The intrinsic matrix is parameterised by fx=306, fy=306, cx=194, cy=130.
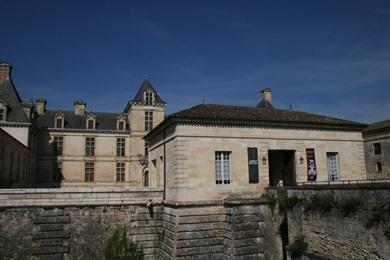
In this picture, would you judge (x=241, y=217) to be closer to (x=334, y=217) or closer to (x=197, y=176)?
(x=197, y=176)

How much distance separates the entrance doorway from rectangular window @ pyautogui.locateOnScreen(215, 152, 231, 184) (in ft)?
12.0

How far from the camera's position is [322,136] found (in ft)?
52.2

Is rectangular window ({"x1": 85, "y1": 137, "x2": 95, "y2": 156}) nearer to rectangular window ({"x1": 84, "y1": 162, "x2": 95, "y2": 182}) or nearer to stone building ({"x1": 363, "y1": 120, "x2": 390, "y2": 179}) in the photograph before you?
rectangular window ({"x1": 84, "y1": 162, "x2": 95, "y2": 182})

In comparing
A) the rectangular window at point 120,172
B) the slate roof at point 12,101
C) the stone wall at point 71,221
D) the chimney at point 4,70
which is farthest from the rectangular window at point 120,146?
the stone wall at point 71,221

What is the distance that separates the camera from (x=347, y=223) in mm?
9688

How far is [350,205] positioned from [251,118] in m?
6.17

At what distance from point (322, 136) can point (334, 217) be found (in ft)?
21.3

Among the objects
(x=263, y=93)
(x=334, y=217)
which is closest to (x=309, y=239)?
(x=334, y=217)

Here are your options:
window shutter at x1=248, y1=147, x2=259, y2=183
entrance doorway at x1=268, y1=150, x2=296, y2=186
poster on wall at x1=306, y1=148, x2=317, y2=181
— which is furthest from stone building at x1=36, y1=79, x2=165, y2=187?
poster on wall at x1=306, y1=148, x2=317, y2=181

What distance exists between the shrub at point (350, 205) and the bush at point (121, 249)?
29.0 ft

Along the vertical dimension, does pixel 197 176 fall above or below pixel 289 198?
above

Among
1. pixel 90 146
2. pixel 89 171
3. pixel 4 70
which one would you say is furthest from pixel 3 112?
pixel 89 171

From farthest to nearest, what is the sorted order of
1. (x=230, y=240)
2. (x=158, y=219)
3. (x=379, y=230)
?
(x=158, y=219), (x=230, y=240), (x=379, y=230)

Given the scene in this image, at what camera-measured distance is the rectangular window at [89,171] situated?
30.3 m
